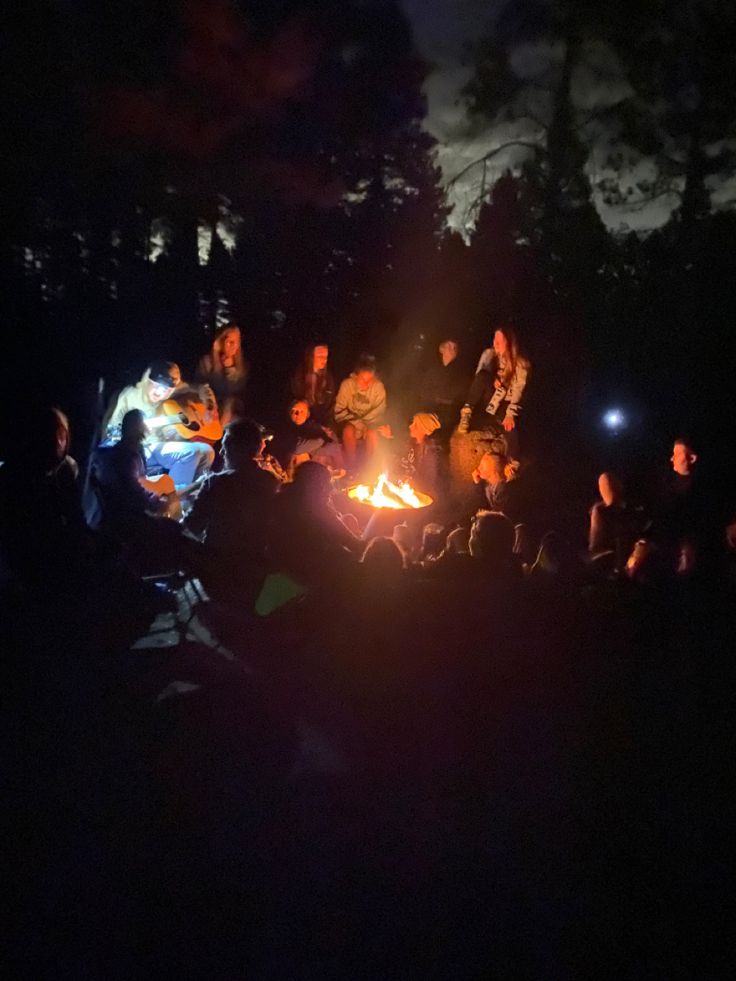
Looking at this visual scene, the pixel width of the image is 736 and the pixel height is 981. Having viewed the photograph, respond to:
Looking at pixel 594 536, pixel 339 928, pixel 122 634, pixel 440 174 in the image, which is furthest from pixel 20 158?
pixel 339 928

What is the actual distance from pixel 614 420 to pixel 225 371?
6077mm

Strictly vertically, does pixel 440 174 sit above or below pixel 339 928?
above

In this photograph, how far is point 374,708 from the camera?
12.3ft

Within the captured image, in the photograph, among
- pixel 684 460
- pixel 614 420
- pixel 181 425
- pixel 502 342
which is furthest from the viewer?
pixel 614 420

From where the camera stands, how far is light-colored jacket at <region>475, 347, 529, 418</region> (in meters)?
7.71

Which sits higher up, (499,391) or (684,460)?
(499,391)

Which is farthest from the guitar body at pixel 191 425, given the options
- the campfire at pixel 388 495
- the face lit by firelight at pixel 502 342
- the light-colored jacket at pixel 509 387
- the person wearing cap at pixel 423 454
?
the face lit by firelight at pixel 502 342

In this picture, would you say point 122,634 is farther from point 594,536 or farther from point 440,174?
point 440,174

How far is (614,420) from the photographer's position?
10.1 m

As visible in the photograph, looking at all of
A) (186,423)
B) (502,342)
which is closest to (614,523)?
(502,342)

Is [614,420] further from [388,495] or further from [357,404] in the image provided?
[388,495]

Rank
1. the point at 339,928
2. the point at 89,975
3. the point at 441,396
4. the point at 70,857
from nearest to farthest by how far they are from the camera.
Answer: the point at 89,975
the point at 339,928
the point at 70,857
the point at 441,396

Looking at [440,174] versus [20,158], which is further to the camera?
[440,174]

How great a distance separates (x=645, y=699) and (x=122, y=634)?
3207 mm
